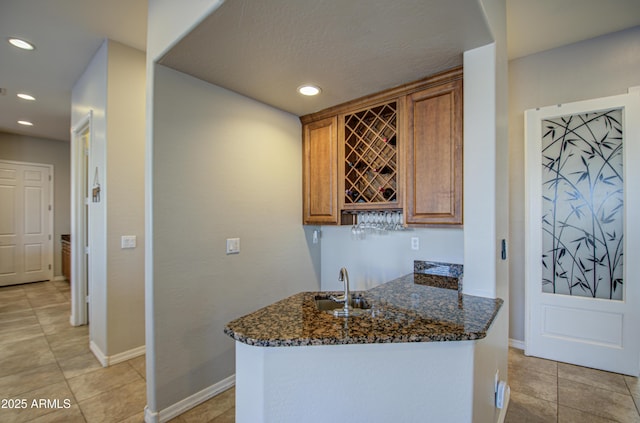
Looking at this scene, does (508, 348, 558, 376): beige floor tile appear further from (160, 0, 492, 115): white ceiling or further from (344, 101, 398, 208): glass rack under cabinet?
(160, 0, 492, 115): white ceiling

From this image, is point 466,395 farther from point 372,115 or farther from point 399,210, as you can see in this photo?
point 372,115

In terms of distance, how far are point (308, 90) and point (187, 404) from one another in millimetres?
2532

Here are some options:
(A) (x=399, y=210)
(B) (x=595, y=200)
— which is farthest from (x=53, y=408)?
(B) (x=595, y=200)

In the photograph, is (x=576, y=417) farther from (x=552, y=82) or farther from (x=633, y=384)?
(x=552, y=82)

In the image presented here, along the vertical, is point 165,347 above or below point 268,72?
below

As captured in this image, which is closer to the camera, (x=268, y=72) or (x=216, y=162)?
(x=268, y=72)

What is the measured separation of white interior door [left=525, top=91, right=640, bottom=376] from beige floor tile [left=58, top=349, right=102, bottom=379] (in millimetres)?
4136

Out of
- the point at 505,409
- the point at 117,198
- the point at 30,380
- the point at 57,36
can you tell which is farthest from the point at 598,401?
the point at 57,36

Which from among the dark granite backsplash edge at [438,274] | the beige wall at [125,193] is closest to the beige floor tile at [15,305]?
the beige wall at [125,193]

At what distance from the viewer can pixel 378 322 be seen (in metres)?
1.34

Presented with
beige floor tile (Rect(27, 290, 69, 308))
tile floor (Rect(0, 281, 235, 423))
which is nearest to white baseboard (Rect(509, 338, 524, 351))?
tile floor (Rect(0, 281, 235, 423))

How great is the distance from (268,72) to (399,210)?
58.3 inches

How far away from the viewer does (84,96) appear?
321 centimetres

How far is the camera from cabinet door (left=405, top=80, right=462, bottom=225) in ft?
6.48
